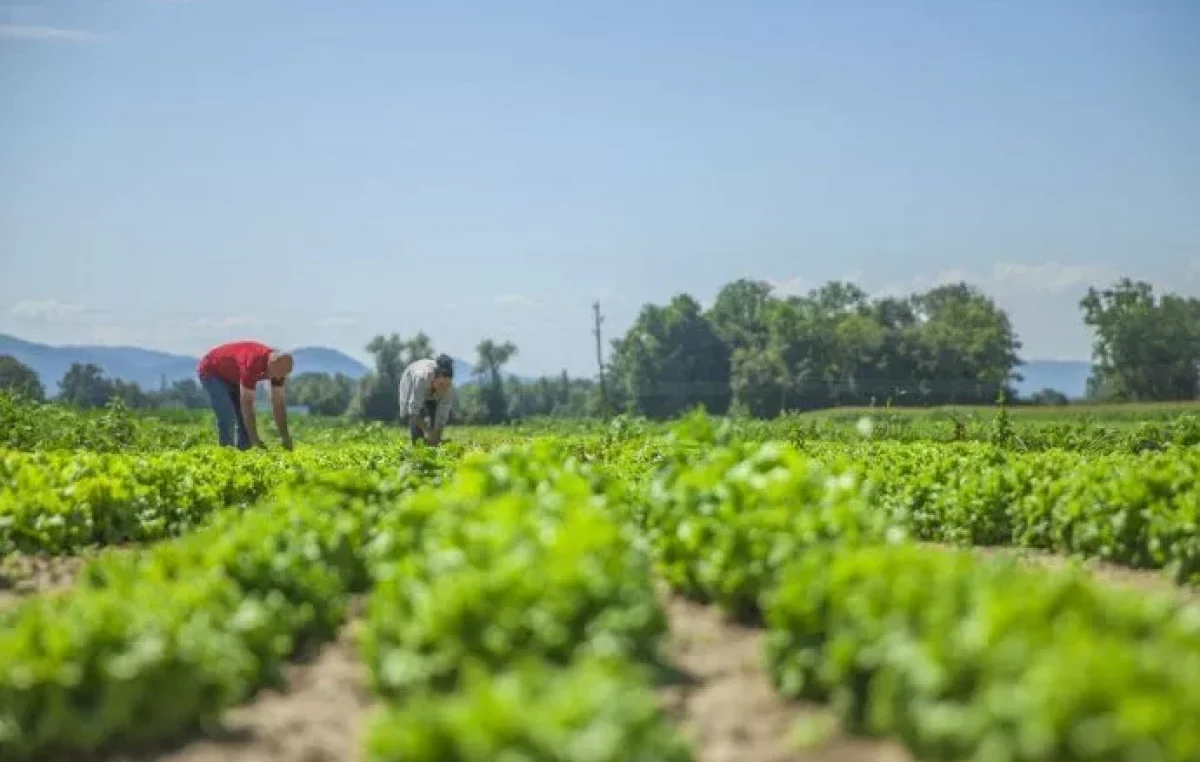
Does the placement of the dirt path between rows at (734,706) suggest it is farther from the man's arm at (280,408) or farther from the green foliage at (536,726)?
the man's arm at (280,408)

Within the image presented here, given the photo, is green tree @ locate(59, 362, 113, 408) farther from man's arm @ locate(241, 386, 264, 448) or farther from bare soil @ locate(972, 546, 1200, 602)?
bare soil @ locate(972, 546, 1200, 602)

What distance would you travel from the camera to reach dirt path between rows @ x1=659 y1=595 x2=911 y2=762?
191 inches

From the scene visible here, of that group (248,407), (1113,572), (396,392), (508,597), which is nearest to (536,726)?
(508,597)

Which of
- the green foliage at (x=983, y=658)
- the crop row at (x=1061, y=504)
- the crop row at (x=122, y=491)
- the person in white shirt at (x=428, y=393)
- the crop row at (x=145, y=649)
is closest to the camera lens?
the green foliage at (x=983, y=658)

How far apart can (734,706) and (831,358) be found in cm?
9366

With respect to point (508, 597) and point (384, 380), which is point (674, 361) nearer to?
point (384, 380)

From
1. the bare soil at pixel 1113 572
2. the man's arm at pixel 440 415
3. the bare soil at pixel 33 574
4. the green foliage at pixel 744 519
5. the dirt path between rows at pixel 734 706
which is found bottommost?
the bare soil at pixel 1113 572

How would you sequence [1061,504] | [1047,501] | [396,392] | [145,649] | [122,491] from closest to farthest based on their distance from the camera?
[145,649] → [122,491] → [1061,504] → [1047,501] → [396,392]

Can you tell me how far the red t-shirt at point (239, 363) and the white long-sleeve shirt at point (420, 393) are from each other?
1455 millimetres

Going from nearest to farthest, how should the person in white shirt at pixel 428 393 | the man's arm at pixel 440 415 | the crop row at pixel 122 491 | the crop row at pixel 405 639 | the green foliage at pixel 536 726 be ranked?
the green foliage at pixel 536 726 → the crop row at pixel 405 639 → the crop row at pixel 122 491 → the person in white shirt at pixel 428 393 → the man's arm at pixel 440 415

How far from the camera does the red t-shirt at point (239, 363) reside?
14.5 m

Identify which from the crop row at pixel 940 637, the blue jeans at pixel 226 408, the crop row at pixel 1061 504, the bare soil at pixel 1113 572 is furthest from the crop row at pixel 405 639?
the blue jeans at pixel 226 408

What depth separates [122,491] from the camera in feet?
33.8

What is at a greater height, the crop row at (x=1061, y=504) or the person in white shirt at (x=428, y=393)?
the person in white shirt at (x=428, y=393)
